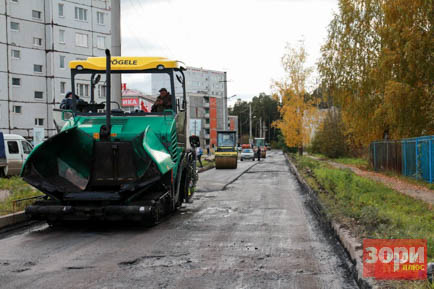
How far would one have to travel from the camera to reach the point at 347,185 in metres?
15.0

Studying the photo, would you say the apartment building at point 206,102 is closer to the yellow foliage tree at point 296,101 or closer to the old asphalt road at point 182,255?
the yellow foliage tree at point 296,101

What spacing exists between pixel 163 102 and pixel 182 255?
423cm

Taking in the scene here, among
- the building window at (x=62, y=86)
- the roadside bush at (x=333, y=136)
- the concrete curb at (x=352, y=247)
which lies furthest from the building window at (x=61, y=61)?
the concrete curb at (x=352, y=247)

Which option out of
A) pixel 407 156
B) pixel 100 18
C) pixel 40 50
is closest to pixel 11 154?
pixel 407 156

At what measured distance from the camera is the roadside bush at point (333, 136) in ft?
150

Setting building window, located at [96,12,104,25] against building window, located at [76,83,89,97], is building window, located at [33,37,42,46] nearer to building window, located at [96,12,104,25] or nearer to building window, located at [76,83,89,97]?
building window, located at [96,12,104,25]

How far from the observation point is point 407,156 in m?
21.3

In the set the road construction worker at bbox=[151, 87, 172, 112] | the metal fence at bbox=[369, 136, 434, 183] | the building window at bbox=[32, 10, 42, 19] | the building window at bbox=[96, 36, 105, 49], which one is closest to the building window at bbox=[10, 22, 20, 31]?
the building window at bbox=[32, 10, 42, 19]

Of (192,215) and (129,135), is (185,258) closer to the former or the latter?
(129,135)

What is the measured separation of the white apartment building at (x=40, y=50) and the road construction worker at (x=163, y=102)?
141ft

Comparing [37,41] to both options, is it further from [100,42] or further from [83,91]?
[83,91]

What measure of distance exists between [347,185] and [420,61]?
6.25 meters

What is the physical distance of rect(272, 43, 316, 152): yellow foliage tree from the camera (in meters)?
50.8

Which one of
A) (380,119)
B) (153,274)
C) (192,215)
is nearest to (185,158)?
(192,215)
